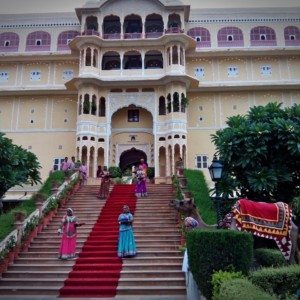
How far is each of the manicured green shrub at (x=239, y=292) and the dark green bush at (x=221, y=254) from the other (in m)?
0.84

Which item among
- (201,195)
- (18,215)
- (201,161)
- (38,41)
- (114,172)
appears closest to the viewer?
(18,215)

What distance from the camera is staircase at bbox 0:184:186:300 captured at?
935cm

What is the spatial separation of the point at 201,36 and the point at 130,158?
34.3ft

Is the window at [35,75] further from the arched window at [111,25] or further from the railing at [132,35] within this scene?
the railing at [132,35]

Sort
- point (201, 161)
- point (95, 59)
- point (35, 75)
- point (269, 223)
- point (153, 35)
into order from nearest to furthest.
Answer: point (269, 223), point (201, 161), point (95, 59), point (153, 35), point (35, 75)

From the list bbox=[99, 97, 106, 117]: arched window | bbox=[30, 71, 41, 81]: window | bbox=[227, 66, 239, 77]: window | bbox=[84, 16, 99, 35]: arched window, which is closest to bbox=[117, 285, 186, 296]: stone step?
bbox=[99, 97, 106, 117]: arched window

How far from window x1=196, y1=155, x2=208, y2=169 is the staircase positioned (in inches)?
445

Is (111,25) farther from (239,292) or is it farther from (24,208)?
(239,292)

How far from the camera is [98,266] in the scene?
10.3 meters

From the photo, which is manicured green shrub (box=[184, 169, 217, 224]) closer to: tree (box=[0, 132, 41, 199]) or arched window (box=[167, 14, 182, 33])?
tree (box=[0, 132, 41, 199])

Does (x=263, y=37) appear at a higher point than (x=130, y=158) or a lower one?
higher

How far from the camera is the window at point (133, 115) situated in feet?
88.2

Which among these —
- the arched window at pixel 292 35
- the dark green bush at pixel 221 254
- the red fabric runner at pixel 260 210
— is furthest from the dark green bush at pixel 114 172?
the dark green bush at pixel 221 254

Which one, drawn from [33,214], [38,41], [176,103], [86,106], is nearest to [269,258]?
[33,214]
